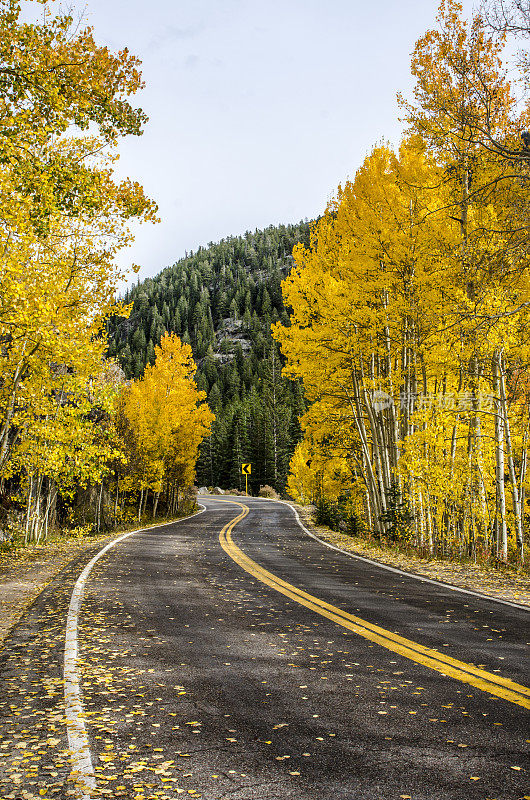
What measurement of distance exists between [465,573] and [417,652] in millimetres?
5967

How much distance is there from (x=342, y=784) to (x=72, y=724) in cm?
186

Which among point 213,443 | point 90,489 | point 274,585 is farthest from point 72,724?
point 213,443

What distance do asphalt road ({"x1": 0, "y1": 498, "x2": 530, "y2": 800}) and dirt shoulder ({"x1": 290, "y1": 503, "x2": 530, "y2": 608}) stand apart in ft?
3.27

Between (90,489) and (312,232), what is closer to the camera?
(312,232)

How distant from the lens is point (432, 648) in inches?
212

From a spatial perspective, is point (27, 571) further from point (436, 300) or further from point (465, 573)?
point (436, 300)

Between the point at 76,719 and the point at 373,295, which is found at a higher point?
the point at 373,295

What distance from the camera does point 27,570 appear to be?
36.2ft

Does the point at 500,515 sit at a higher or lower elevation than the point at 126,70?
lower

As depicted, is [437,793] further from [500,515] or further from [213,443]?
[213,443]

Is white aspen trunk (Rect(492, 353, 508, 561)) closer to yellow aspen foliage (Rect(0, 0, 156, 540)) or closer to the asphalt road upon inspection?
the asphalt road

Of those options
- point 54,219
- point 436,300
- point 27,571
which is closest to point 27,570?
point 27,571

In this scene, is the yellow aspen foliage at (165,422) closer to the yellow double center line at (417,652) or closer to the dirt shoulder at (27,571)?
the dirt shoulder at (27,571)

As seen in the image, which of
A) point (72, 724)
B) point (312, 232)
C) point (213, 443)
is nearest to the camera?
point (72, 724)
